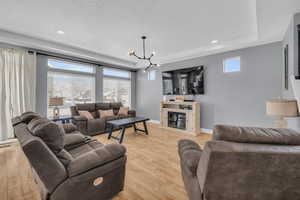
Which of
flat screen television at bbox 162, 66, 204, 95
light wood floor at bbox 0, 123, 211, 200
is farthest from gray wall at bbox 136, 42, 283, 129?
light wood floor at bbox 0, 123, 211, 200

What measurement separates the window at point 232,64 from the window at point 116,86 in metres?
4.13

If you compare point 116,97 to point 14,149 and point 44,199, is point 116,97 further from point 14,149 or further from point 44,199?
point 44,199

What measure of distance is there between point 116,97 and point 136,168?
418 cm

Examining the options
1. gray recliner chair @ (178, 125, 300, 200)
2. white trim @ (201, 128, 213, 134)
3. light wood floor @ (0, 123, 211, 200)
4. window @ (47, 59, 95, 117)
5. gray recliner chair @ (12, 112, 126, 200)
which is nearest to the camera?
gray recliner chair @ (178, 125, 300, 200)

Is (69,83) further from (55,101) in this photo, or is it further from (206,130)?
(206,130)

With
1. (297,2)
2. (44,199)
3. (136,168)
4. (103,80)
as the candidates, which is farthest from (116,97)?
(297,2)

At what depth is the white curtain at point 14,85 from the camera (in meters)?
3.22

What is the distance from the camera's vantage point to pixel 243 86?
12.0ft

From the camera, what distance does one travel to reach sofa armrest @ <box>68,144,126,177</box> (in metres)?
→ 1.22

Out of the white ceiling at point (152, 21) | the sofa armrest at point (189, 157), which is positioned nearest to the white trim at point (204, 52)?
the white ceiling at point (152, 21)

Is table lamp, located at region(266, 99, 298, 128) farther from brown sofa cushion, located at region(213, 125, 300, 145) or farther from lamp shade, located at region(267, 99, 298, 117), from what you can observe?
brown sofa cushion, located at region(213, 125, 300, 145)

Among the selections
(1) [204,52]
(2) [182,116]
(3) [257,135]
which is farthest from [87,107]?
(3) [257,135]

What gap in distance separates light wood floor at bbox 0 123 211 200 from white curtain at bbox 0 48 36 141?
747 millimetres

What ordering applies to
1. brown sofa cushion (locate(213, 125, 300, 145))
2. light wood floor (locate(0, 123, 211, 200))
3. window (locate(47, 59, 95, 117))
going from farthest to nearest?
1. window (locate(47, 59, 95, 117))
2. light wood floor (locate(0, 123, 211, 200))
3. brown sofa cushion (locate(213, 125, 300, 145))
